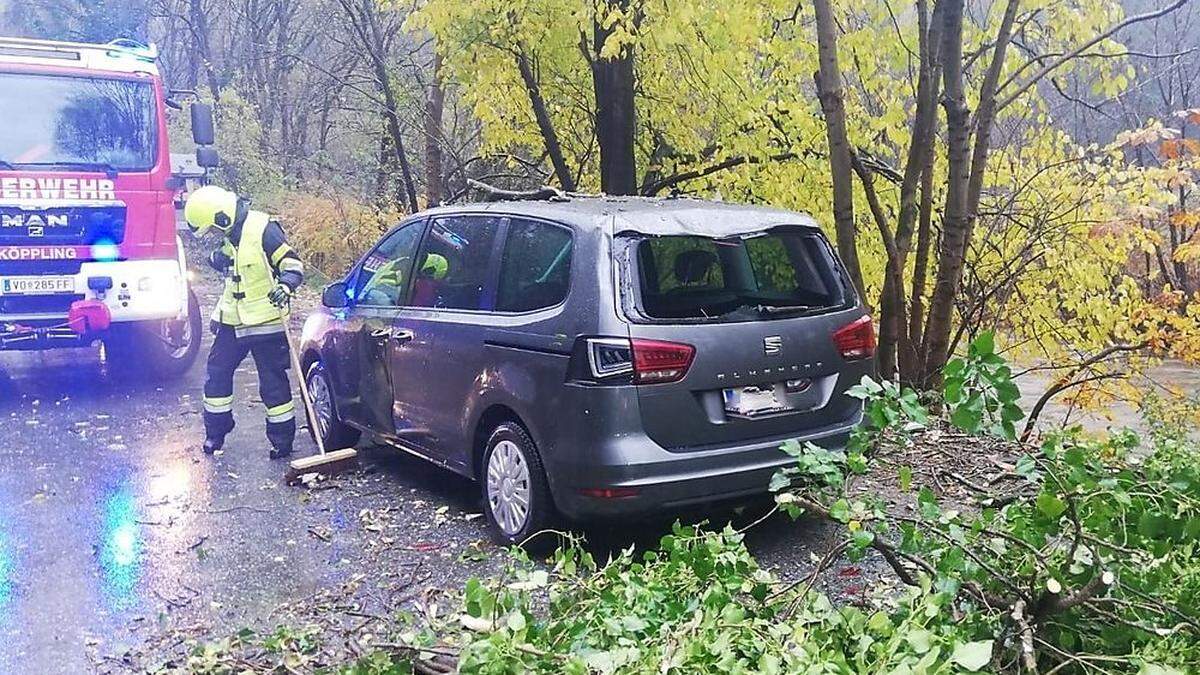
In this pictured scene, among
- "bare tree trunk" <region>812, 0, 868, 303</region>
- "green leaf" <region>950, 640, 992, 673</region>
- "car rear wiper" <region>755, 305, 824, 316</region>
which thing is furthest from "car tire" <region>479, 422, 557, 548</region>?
"bare tree trunk" <region>812, 0, 868, 303</region>

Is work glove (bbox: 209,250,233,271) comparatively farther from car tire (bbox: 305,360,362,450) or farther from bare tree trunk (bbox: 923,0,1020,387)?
bare tree trunk (bbox: 923,0,1020,387)

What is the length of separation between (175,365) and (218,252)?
13.2 ft

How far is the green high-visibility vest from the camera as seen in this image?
6539 millimetres

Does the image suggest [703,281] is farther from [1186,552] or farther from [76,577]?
[76,577]

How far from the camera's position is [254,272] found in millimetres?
6543

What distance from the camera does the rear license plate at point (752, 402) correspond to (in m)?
4.43

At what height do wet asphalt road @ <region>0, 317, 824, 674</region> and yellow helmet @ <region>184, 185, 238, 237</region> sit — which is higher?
yellow helmet @ <region>184, 185, 238, 237</region>

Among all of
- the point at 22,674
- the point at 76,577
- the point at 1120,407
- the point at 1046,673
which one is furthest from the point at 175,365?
the point at 1120,407

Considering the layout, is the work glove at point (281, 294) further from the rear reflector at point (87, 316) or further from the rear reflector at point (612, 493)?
the rear reflector at point (612, 493)

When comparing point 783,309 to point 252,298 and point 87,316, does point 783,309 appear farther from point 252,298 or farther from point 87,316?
point 87,316

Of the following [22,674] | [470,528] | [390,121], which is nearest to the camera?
[22,674]

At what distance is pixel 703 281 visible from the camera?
4684 mm

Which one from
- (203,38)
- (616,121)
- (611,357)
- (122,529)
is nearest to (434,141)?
(616,121)

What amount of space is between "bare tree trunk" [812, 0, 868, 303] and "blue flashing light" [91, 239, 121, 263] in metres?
6.35
